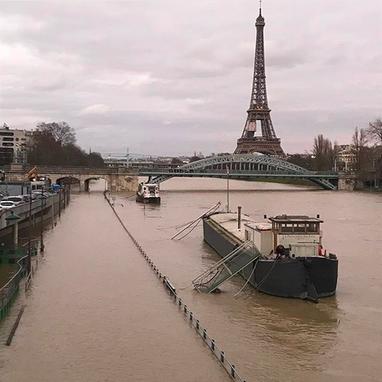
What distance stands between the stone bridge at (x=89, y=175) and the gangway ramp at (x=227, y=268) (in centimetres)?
7281

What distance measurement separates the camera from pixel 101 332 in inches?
689

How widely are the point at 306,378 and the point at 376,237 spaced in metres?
27.2

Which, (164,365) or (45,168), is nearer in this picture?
(164,365)

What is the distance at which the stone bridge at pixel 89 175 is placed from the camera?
9519 cm

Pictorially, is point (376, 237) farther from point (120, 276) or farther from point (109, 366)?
point (109, 366)

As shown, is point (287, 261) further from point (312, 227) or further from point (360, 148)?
point (360, 148)

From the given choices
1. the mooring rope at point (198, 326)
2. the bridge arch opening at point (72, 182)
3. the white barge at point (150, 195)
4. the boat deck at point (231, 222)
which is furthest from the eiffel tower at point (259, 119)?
the mooring rope at point (198, 326)

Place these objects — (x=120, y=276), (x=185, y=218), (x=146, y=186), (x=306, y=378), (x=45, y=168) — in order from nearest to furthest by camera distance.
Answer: (x=306, y=378), (x=120, y=276), (x=185, y=218), (x=146, y=186), (x=45, y=168)

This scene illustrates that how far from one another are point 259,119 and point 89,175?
271 feet

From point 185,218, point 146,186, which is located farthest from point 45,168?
point 185,218

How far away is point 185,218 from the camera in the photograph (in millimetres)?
52219

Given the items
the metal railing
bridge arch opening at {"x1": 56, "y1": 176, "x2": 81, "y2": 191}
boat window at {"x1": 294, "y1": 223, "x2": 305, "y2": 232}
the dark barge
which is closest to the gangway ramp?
the dark barge

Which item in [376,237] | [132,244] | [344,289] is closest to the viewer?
[344,289]

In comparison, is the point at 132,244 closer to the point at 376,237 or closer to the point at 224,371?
the point at 376,237
